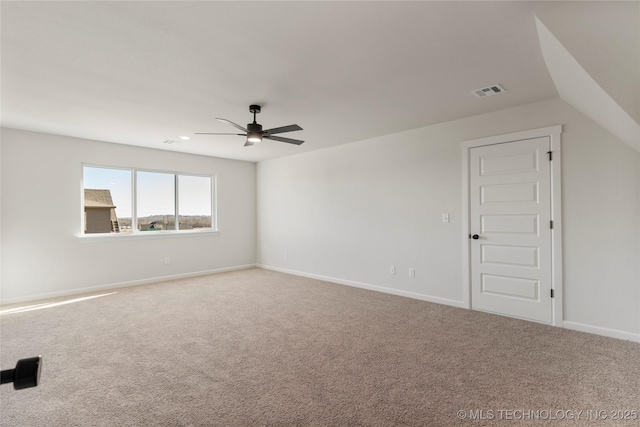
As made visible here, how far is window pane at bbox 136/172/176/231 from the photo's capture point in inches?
227

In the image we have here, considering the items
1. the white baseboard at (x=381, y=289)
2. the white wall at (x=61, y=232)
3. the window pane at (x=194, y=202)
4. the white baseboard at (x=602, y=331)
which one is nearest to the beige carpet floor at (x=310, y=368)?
the white baseboard at (x=602, y=331)

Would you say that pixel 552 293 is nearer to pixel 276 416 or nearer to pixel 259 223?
pixel 276 416

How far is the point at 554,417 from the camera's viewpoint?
1.95 m

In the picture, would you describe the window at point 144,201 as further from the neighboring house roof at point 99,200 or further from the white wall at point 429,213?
the white wall at point 429,213

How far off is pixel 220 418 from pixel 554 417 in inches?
83.7

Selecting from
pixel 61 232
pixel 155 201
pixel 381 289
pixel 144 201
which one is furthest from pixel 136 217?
pixel 381 289

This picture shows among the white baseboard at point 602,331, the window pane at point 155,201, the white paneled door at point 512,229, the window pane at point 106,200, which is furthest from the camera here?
the window pane at point 155,201

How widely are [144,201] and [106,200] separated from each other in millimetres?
602

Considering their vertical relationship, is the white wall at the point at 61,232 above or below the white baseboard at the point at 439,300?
above

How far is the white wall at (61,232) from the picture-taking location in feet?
14.5

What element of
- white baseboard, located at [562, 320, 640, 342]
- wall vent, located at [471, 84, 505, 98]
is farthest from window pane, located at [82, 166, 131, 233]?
white baseboard, located at [562, 320, 640, 342]

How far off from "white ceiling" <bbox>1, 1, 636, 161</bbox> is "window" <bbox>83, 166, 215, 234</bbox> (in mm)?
1333

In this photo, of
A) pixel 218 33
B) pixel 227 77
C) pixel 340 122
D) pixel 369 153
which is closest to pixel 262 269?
pixel 369 153

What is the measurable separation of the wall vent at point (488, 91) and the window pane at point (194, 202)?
5435 mm
